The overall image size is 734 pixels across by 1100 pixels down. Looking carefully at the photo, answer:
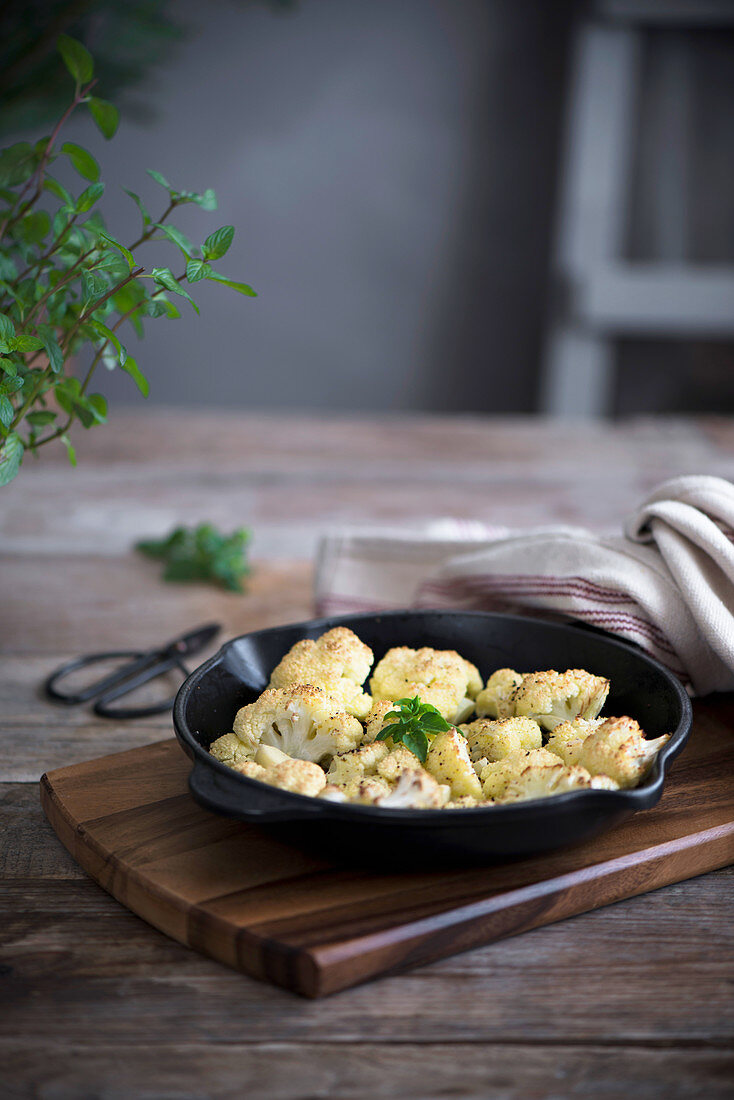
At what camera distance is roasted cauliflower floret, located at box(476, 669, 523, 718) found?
853 mm

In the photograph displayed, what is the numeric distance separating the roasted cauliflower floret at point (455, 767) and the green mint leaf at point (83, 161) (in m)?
0.57

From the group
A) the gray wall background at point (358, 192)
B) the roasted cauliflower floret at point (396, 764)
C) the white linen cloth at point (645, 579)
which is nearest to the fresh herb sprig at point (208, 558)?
the white linen cloth at point (645, 579)

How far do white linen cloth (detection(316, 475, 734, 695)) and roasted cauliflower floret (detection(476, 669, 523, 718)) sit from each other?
0.16m

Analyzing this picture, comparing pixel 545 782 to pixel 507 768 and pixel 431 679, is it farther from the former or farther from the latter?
pixel 431 679

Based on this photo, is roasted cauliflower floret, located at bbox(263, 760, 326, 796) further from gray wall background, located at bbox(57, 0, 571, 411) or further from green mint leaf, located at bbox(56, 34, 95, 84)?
gray wall background, located at bbox(57, 0, 571, 411)

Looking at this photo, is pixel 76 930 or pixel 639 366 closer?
pixel 76 930

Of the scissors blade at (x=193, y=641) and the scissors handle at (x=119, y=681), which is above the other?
the scissors blade at (x=193, y=641)

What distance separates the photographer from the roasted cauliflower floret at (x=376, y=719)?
80cm

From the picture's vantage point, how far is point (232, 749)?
29.6 inches

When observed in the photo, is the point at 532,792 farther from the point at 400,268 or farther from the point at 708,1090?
the point at 400,268

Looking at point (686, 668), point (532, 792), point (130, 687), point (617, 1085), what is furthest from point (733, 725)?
point (130, 687)

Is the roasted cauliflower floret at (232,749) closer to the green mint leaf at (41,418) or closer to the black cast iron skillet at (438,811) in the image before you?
the black cast iron skillet at (438,811)

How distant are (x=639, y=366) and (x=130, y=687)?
295 cm

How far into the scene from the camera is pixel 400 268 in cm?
387
